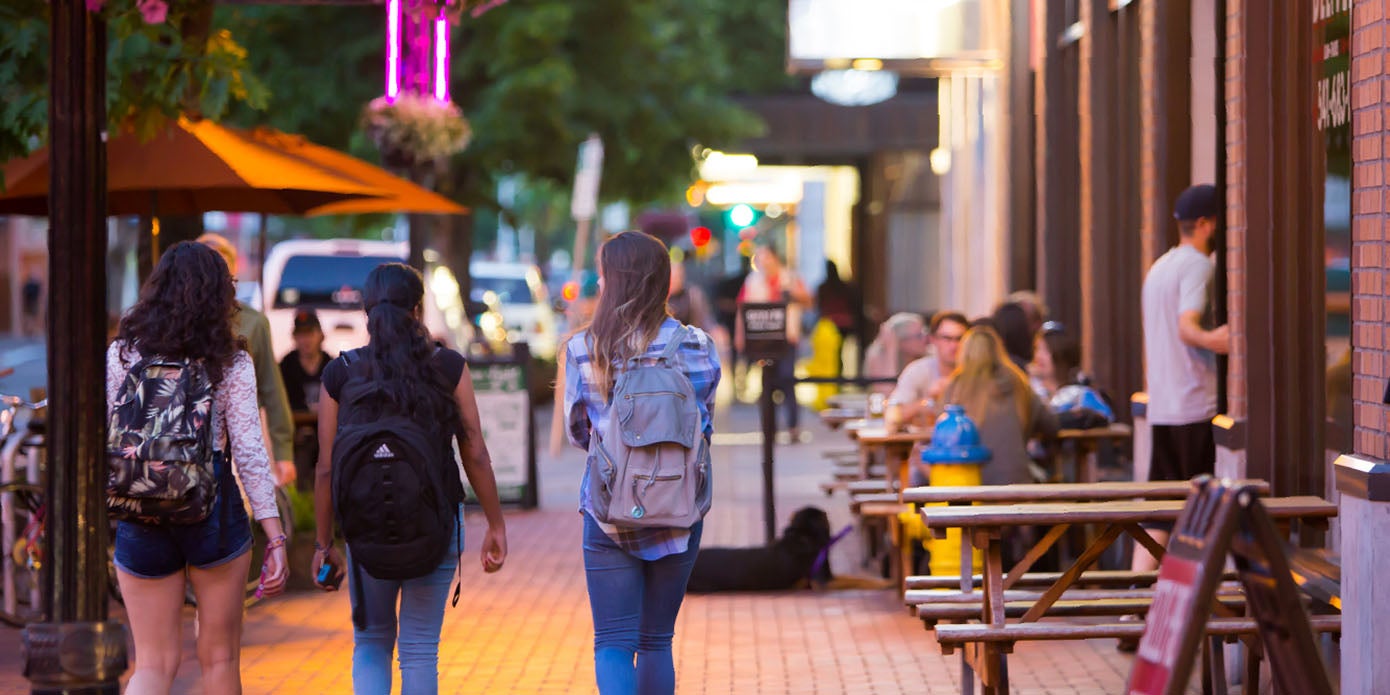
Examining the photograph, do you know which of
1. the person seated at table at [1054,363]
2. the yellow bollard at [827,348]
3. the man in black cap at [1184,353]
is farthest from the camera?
the yellow bollard at [827,348]

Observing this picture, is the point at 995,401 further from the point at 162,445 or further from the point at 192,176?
the point at 162,445

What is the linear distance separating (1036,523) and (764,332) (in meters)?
5.23

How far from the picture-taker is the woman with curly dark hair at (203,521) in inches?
224

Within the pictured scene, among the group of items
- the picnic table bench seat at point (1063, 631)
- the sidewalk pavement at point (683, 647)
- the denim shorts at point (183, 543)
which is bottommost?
the sidewalk pavement at point (683, 647)

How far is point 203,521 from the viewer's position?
568 centimetres

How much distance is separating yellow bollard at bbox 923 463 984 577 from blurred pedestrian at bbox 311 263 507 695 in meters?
3.56

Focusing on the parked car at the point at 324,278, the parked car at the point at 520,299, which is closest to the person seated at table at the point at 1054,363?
the parked car at the point at 324,278

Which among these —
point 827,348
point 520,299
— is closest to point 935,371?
point 827,348

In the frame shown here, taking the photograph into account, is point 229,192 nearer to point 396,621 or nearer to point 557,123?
point 396,621

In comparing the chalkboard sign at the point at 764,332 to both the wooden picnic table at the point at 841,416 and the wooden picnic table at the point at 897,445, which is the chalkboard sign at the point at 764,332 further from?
the wooden picnic table at the point at 841,416

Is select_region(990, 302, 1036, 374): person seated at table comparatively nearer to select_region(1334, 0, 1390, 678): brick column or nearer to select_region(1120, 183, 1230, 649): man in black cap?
select_region(1120, 183, 1230, 649): man in black cap

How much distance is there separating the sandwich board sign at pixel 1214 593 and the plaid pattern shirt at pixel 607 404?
4.74 ft

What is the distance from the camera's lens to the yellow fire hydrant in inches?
355

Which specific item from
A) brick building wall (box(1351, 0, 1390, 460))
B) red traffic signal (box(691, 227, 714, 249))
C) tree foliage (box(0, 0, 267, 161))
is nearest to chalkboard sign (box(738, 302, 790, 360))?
tree foliage (box(0, 0, 267, 161))
